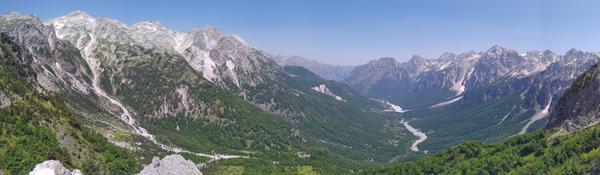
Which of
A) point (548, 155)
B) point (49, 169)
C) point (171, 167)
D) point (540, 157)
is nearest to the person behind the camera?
point (49, 169)

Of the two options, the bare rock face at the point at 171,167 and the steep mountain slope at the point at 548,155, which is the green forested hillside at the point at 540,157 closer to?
the steep mountain slope at the point at 548,155

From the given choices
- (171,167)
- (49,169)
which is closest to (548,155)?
(171,167)

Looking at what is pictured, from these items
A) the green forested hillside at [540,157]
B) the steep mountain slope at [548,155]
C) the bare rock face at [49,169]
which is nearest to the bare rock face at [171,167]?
the bare rock face at [49,169]

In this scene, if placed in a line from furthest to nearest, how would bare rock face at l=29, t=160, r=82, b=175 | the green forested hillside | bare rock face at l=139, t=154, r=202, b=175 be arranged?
the green forested hillside < bare rock face at l=139, t=154, r=202, b=175 < bare rock face at l=29, t=160, r=82, b=175

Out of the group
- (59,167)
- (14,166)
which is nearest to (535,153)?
(59,167)

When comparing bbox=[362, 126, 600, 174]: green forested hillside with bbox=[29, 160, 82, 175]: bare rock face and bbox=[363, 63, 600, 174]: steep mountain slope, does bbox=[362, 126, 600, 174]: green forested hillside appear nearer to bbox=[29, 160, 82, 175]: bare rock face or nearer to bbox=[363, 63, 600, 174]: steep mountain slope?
bbox=[363, 63, 600, 174]: steep mountain slope

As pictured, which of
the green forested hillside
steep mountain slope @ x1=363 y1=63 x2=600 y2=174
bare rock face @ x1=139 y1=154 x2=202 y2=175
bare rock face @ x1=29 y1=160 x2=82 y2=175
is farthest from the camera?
steep mountain slope @ x1=363 y1=63 x2=600 y2=174

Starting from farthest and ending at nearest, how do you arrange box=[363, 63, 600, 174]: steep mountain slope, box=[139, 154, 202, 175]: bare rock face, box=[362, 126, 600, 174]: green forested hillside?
box=[363, 63, 600, 174]: steep mountain slope < box=[362, 126, 600, 174]: green forested hillside < box=[139, 154, 202, 175]: bare rock face

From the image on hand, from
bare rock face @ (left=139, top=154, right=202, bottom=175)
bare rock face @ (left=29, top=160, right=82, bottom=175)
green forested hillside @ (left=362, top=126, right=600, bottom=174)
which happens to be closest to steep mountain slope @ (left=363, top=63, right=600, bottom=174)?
green forested hillside @ (left=362, top=126, right=600, bottom=174)

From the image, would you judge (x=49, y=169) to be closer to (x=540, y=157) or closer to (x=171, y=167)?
(x=171, y=167)

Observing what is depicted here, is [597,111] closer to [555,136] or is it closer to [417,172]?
[555,136]

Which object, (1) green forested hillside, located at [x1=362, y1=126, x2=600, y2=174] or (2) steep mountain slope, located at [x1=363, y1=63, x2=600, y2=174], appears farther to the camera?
(2) steep mountain slope, located at [x1=363, y1=63, x2=600, y2=174]
